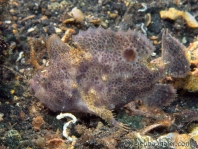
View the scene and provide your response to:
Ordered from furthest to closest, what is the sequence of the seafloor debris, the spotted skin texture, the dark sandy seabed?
the seafloor debris, the spotted skin texture, the dark sandy seabed

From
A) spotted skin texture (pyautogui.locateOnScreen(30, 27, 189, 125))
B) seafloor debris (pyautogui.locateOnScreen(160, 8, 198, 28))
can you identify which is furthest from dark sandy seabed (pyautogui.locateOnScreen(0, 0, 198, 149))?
spotted skin texture (pyautogui.locateOnScreen(30, 27, 189, 125))

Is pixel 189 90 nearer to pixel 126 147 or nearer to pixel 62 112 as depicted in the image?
pixel 126 147

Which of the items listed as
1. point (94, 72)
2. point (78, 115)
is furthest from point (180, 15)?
point (78, 115)

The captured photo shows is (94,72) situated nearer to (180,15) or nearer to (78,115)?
(78,115)

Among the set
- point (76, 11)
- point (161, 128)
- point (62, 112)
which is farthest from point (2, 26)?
point (161, 128)

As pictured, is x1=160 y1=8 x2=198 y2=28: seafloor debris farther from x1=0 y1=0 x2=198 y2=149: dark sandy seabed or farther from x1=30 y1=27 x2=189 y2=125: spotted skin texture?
x1=30 y1=27 x2=189 y2=125: spotted skin texture

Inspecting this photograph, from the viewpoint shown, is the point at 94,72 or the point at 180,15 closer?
the point at 94,72

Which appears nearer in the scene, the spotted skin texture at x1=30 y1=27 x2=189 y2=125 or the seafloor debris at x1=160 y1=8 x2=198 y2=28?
the spotted skin texture at x1=30 y1=27 x2=189 y2=125
